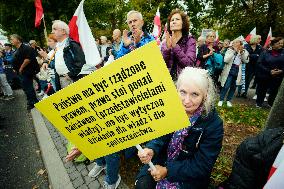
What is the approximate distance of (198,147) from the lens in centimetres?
218

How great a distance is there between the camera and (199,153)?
212 cm

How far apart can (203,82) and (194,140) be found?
0.52 meters

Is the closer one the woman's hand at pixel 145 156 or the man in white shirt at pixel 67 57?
the woman's hand at pixel 145 156

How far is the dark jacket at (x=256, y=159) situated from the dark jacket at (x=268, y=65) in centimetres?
587

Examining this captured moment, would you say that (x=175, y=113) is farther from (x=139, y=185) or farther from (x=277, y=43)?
(x=277, y=43)

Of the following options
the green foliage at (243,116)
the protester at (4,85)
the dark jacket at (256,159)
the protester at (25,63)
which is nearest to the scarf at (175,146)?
the dark jacket at (256,159)

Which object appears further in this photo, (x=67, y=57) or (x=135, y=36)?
(x=67, y=57)

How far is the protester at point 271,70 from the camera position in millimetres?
6770

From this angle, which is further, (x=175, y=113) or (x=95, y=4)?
(x=95, y=4)

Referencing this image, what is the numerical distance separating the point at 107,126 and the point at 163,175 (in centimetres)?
71

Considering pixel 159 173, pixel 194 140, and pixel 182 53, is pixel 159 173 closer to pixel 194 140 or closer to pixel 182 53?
pixel 194 140

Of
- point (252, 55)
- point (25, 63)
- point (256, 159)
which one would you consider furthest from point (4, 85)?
point (256, 159)

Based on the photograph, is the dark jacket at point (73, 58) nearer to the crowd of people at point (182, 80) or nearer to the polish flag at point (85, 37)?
the crowd of people at point (182, 80)

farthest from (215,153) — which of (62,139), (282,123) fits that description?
(62,139)
